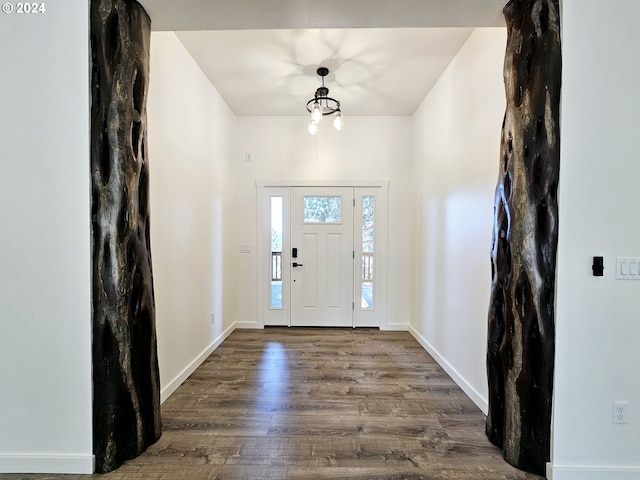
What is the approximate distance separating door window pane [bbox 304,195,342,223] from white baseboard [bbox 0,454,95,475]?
129 inches

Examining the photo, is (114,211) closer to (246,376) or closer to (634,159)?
(246,376)

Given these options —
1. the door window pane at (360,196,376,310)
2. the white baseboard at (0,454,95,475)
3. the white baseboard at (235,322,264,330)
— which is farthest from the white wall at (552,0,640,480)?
the white baseboard at (235,322,264,330)

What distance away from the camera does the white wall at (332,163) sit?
4.27m

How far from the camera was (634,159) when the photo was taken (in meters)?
1.59

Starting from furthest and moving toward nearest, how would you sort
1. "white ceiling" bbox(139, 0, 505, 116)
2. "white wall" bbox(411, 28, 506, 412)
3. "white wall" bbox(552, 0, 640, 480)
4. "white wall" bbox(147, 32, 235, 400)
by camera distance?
1. "white wall" bbox(147, 32, 235, 400)
2. "white wall" bbox(411, 28, 506, 412)
3. "white ceiling" bbox(139, 0, 505, 116)
4. "white wall" bbox(552, 0, 640, 480)


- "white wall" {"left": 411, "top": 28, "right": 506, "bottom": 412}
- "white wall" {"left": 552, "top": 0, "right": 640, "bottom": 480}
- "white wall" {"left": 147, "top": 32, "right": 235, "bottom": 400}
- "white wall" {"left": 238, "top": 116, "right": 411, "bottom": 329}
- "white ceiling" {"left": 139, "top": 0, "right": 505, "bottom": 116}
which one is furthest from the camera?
"white wall" {"left": 238, "top": 116, "right": 411, "bottom": 329}

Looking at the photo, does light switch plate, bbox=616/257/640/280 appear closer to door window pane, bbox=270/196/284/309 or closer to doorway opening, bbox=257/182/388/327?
doorway opening, bbox=257/182/388/327

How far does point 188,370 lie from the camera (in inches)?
109

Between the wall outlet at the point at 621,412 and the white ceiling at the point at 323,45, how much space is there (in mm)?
2300

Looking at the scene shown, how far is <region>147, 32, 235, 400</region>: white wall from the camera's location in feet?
7.60

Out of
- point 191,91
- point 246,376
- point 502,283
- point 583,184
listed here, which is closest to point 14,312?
point 246,376

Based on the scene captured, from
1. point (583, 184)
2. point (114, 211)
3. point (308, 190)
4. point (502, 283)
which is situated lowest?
point (502, 283)

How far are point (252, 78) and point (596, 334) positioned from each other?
3.50 meters

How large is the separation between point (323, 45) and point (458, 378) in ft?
10.2
